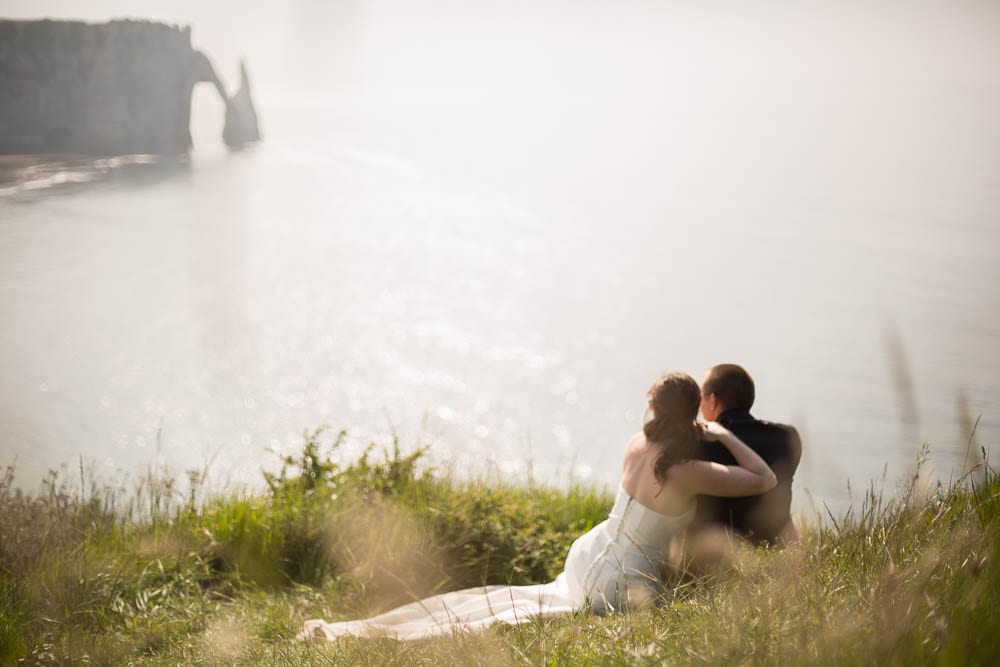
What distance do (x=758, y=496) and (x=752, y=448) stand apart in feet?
0.85

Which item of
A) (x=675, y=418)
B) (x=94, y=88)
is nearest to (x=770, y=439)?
(x=675, y=418)

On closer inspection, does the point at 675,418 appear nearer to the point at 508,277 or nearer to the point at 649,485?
the point at 649,485

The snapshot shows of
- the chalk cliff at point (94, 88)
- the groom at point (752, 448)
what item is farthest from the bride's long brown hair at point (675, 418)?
the chalk cliff at point (94, 88)

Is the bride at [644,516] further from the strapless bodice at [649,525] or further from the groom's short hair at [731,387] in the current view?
the groom's short hair at [731,387]

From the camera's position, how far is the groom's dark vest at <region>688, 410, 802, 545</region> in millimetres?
3652

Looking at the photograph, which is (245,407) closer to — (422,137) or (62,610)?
(62,610)

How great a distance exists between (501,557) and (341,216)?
295 ft

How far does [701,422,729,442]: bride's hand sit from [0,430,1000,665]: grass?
639 mm

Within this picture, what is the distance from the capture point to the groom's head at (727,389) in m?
3.69

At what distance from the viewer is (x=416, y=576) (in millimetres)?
4426

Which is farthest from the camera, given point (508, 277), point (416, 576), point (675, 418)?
point (508, 277)

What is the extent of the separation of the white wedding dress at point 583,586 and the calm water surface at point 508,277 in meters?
1.03

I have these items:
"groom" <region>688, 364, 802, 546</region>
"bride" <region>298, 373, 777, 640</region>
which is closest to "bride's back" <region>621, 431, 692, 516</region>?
"bride" <region>298, 373, 777, 640</region>

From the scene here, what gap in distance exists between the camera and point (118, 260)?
54.7 metres
